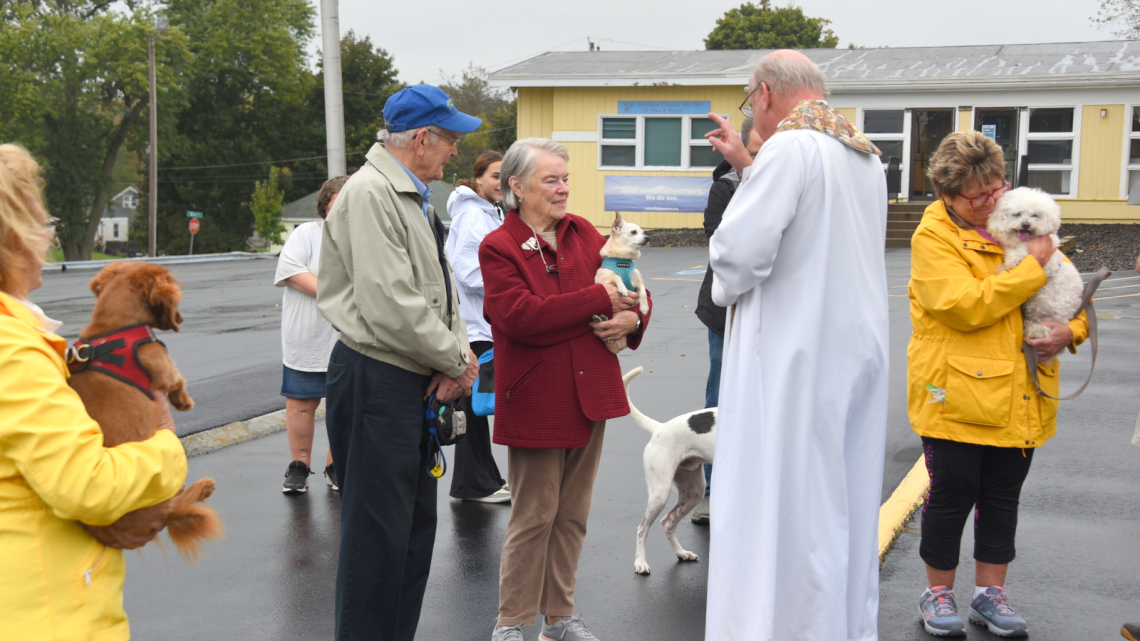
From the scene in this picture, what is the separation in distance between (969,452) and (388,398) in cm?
237

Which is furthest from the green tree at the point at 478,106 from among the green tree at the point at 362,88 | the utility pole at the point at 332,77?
the utility pole at the point at 332,77

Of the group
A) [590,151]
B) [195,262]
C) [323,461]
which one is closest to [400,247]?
[323,461]

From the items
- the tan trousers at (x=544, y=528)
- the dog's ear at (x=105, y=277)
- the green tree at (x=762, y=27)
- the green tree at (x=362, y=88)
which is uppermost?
the green tree at (x=762, y=27)

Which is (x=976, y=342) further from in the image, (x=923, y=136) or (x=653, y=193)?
(x=923, y=136)

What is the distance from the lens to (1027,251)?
12.1ft

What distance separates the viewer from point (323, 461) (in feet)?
21.7

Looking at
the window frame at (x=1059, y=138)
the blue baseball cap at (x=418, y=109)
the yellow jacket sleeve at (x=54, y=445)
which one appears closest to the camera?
the yellow jacket sleeve at (x=54, y=445)

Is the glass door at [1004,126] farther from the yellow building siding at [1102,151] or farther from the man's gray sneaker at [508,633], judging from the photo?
the man's gray sneaker at [508,633]

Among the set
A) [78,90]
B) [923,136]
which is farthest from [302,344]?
[78,90]

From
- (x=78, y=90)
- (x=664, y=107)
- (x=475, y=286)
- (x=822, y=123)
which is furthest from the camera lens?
(x=78, y=90)

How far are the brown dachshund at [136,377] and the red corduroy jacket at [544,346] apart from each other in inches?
52.5

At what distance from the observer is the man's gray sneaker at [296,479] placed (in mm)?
5785

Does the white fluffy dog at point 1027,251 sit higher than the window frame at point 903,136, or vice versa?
the window frame at point 903,136

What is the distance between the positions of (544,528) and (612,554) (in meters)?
1.30
